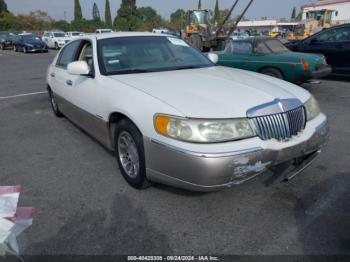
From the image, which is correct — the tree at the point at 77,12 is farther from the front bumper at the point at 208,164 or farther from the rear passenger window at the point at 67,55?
the front bumper at the point at 208,164

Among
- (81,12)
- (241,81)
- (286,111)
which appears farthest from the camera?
(81,12)

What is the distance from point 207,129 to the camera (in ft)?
8.32

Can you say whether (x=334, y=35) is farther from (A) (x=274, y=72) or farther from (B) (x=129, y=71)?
(B) (x=129, y=71)

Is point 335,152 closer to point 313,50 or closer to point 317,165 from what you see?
point 317,165

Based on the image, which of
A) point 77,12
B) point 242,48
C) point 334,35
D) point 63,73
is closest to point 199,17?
point 334,35

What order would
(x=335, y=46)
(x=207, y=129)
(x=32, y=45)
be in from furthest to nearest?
(x=32, y=45), (x=335, y=46), (x=207, y=129)

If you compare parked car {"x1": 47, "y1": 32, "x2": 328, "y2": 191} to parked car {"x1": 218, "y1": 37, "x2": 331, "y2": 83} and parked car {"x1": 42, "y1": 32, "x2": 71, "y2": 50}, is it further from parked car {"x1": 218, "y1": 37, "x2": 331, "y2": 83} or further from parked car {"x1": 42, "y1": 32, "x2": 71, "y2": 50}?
parked car {"x1": 42, "y1": 32, "x2": 71, "y2": 50}

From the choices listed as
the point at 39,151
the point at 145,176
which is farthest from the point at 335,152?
the point at 39,151

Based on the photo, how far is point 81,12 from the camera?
57.5 metres

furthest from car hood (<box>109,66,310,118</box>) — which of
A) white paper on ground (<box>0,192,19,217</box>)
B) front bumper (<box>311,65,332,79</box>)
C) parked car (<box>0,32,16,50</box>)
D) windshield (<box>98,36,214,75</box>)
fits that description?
parked car (<box>0,32,16,50</box>)

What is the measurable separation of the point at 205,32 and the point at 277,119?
17.9 m

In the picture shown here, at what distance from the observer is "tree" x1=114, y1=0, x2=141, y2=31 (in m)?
54.8

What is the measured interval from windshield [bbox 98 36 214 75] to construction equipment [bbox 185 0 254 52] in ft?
44.1

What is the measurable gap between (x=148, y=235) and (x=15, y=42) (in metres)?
30.1
